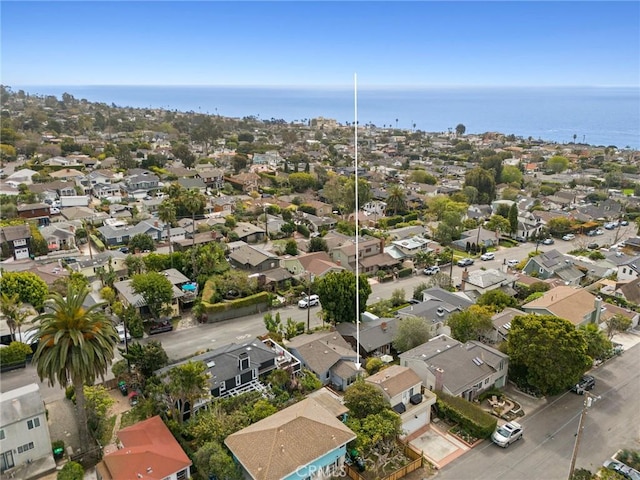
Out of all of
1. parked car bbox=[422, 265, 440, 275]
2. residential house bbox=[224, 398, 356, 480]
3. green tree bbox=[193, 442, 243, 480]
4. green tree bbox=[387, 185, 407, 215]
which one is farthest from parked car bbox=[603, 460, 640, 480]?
green tree bbox=[387, 185, 407, 215]

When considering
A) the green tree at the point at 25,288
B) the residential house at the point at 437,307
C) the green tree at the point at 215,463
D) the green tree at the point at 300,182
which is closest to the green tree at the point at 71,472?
the green tree at the point at 215,463

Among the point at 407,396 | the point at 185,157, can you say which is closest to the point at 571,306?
the point at 407,396

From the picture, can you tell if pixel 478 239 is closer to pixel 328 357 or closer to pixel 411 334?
pixel 411 334

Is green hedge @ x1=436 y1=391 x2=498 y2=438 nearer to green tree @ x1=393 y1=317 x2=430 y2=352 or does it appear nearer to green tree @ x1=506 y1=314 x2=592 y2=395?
green tree @ x1=506 y1=314 x2=592 y2=395

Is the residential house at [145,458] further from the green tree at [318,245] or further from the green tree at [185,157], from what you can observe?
the green tree at [185,157]

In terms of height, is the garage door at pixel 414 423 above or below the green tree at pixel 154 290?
below

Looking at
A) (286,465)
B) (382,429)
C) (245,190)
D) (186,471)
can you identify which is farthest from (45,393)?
(245,190)
